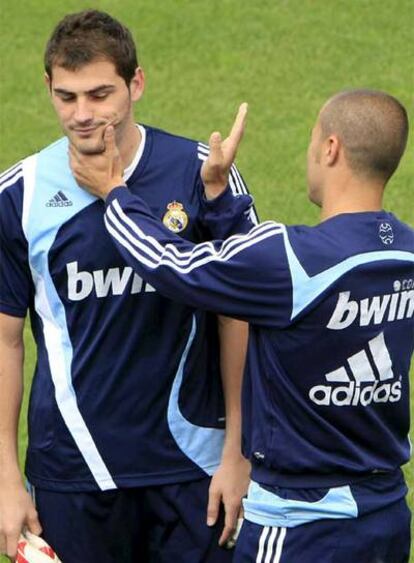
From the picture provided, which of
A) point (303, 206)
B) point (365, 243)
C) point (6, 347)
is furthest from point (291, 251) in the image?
point (303, 206)

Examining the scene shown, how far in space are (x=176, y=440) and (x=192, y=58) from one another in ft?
26.4

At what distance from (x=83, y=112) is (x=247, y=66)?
8.00 metres

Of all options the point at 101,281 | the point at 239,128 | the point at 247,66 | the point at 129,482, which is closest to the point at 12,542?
the point at 129,482

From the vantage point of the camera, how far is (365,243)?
5.83m

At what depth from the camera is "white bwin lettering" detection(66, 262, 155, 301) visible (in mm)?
6141

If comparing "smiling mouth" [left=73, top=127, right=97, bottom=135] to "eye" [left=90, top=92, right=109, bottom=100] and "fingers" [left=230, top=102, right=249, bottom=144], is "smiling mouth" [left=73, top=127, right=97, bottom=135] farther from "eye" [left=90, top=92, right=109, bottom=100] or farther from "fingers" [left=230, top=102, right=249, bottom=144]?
"fingers" [left=230, top=102, right=249, bottom=144]

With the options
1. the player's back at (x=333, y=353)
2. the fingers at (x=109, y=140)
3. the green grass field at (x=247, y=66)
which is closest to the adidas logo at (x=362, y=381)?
the player's back at (x=333, y=353)

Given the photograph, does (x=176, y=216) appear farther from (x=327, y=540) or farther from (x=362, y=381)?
(x=327, y=540)

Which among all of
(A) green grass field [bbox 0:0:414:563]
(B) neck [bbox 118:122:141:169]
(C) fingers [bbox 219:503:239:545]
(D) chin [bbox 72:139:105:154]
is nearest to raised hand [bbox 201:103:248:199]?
(B) neck [bbox 118:122:141:169]

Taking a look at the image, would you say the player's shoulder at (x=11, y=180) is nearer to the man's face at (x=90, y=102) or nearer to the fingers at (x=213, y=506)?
the man's face at (x=90, y=102)

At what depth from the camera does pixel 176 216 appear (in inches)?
243

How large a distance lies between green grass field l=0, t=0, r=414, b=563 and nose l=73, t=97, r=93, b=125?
240 inches

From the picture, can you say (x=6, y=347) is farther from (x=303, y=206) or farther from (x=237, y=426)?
(x=303, y=206)

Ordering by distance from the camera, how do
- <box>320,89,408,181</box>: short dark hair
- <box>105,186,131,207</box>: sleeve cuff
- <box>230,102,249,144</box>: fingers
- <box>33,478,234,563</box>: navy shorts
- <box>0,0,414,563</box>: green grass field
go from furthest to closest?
<box>0,0,414,563</box>: green grass field, <box>33,478,234,563</box>: navy shorts, <box>230,102,249,144</box>: fingers, <box>105,186,131,207</box>: sleeve cuff, <box>320,89,408,181</box>: short dark hair
